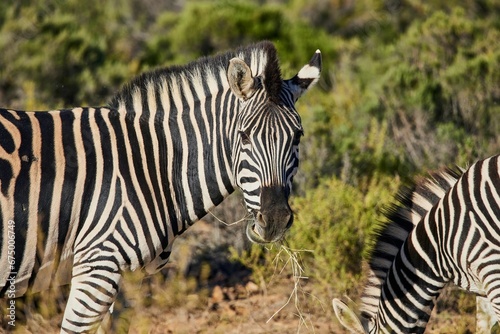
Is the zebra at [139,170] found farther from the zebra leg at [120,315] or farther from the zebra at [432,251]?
the zebra at [432,251]

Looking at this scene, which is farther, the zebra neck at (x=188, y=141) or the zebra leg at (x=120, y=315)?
the zebra leg at (x=120, y=315)

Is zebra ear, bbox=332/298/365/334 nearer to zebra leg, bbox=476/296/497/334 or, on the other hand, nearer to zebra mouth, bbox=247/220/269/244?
zebra mouth, bbox=247/220/269/244

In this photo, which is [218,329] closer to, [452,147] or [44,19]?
[452,147]

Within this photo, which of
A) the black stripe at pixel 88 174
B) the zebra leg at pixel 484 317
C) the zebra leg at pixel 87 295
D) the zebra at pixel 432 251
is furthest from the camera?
the zebra leg at pixel 484 317

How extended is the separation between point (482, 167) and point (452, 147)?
13.5 feet

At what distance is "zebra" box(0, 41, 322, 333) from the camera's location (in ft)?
14.4

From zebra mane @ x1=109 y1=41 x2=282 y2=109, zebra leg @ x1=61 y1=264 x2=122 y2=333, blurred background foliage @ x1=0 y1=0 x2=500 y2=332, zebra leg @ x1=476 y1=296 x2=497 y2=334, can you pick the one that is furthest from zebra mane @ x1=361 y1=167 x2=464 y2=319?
zebra leg @ x1=61 y1=264 x2=122 y2=333

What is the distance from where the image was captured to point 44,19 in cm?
1398

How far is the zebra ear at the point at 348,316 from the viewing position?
506cm

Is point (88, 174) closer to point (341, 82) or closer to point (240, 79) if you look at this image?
point (240, 79)

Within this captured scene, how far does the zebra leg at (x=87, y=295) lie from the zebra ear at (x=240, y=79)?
4.59ft

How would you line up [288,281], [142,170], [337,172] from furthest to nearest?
[337,172]
[288,281]
[142,170]

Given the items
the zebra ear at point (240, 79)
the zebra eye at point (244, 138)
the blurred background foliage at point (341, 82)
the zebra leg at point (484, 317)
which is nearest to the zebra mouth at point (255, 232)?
the zebra eye at point (244, 138)

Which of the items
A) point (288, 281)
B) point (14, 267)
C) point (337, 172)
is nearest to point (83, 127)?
point (14, 267)
